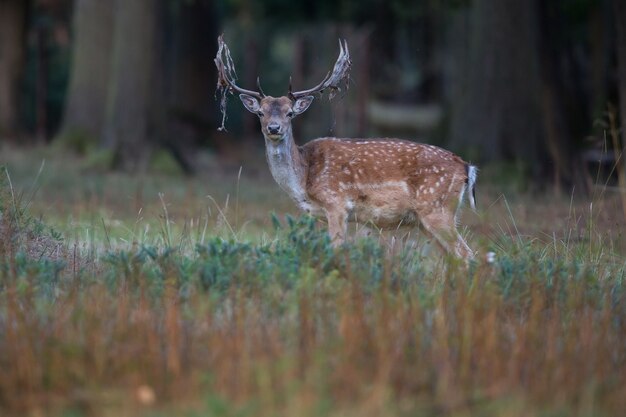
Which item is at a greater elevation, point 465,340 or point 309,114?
point 465,340

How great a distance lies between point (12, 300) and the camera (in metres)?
6.32

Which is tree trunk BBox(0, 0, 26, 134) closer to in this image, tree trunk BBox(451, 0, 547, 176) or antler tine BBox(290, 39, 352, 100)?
tree trunk BBox(451, 0, 547, 176)

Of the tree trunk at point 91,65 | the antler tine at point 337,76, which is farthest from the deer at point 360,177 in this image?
the tree trunk at point 91,65

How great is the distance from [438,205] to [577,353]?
405cm

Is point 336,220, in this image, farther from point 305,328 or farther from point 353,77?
point 353,77

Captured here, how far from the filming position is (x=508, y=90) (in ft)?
60.3

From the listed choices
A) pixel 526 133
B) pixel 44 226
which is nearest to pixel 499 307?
pixel 44 226

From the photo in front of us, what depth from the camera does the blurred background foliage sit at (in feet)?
59.7

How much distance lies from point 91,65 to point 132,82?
4184mm

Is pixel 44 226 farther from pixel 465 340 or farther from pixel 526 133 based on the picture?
pixel 526 133

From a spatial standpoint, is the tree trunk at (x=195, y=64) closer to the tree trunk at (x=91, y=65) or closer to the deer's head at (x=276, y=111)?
the tree trunk at (x=91, y=65)

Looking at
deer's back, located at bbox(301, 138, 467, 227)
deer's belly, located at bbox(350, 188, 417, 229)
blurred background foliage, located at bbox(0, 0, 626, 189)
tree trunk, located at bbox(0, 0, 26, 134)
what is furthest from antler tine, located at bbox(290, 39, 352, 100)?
tree trunk, located at bbox(0, 0, 26, 134)

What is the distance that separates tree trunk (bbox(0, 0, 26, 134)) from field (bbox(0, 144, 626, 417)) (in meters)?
16.4

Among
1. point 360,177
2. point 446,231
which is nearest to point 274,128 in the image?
point 360,177
